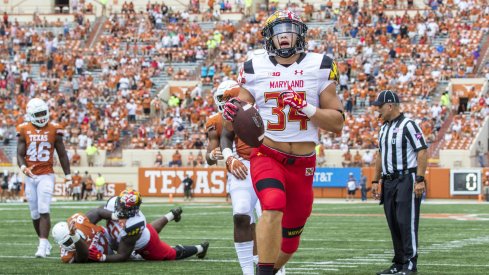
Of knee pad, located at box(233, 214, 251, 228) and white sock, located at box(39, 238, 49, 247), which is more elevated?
knee pad, located at box(233, 214, 251, 228)

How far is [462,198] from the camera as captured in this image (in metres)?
34.8

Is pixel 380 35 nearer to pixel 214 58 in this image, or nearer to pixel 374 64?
pixel 374 64

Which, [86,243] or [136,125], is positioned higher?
[86,243]

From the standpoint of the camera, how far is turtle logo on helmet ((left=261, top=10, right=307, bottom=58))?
8062 mm

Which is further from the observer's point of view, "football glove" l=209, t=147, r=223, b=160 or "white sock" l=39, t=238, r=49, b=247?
"white sock" l=39, t=238, r=49, b=247

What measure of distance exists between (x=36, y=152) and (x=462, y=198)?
2364 centimetres

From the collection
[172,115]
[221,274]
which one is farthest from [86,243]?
[172,115]

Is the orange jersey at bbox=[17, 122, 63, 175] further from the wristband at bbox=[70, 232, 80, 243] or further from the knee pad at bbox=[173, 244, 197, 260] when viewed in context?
the knee pad at bbox=[173, 244, 197, 260]

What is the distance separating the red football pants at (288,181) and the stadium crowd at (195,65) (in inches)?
1127

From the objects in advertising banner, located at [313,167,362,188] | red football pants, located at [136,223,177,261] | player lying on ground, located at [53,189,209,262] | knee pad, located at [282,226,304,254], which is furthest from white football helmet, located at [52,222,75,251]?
advertising banner, located at [313,167,362,188]

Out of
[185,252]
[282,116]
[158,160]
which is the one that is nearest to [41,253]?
[185,252]

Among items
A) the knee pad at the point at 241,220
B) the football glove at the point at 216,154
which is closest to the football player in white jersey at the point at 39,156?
the football glove at the point at 216,154

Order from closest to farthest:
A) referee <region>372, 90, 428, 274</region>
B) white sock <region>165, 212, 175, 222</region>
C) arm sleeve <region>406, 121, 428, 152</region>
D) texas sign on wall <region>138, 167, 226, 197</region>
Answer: referee <region>372, 90, 428, 274</region>, arm sleeve <region>406, 121, 428, 152</region>, white sock <region>165, 212, 175, 222</region>, texas sign on wall <region>138, 167, 226, 197</region>

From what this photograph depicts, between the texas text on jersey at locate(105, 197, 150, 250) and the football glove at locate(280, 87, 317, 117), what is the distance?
165 inches
